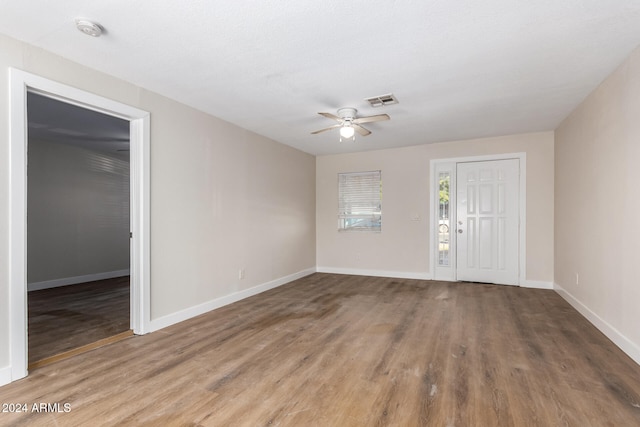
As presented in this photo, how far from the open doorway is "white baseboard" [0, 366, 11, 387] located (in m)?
0.87

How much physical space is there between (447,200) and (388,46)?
12.7 ft

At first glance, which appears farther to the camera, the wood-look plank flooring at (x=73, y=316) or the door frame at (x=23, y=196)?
the wood-look plank flooring at (x=73, y=316)

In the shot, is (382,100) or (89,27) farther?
(382,100)

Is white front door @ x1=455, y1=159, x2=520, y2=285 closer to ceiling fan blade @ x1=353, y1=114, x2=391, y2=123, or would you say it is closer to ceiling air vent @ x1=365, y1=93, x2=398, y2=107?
ceiling air vent @ x1=365, y1=93, x2=398, y2=107

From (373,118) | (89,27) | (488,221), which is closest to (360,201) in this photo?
(488,221)

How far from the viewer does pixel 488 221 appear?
5469mm

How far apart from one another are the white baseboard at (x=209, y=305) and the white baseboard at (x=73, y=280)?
3426 mm

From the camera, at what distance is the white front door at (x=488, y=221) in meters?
5.32

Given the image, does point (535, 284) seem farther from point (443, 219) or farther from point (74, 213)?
point (74, 213)

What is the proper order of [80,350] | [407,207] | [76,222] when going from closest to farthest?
1. [80,350]
2. [76,222]
3. [407,207]

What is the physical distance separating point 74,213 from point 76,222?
168 millimetres

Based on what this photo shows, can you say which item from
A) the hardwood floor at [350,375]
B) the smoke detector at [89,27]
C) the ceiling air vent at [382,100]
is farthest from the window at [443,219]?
the smoke detector at [89,27]

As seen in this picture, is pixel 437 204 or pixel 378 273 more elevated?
pixel 437 204

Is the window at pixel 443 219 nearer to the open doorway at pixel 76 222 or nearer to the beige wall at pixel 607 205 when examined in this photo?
the beige wall at pixel 607 205
